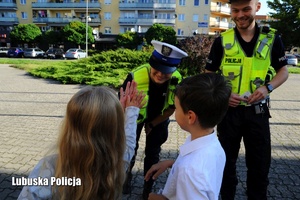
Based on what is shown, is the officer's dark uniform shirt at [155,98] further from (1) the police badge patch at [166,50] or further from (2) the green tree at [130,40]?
(2) the green tree at [130,40]

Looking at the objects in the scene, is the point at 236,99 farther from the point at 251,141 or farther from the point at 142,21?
the point at 142,21

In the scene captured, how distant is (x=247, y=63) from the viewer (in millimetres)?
2381

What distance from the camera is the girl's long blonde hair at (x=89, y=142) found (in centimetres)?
144

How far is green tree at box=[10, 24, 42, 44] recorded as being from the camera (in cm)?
4253

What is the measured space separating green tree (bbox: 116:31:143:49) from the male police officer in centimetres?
3879

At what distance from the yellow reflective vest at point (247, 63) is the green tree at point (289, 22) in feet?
122

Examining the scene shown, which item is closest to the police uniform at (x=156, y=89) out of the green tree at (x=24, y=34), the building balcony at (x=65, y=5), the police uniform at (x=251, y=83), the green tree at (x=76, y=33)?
the police uniform at (x=251, y=83)

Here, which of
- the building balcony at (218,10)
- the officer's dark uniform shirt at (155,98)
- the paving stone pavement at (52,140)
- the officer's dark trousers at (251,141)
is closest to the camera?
the officer's dark trousers at (251,141)

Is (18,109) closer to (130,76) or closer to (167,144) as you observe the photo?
(167,144)

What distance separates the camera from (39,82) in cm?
1254

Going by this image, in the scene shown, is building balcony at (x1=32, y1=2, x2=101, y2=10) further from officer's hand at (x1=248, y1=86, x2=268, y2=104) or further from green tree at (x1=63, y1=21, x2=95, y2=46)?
officer's hand at (x1=248, y1=86, x2=268, y2=104)

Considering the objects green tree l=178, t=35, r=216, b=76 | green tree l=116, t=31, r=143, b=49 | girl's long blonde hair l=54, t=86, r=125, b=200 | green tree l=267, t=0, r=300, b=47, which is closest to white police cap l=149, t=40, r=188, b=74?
girl's long blonde hair l=54, t=86, r=125, b=200

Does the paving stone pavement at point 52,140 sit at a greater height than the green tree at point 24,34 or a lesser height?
lesser

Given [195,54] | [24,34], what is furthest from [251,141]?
[24,34]
